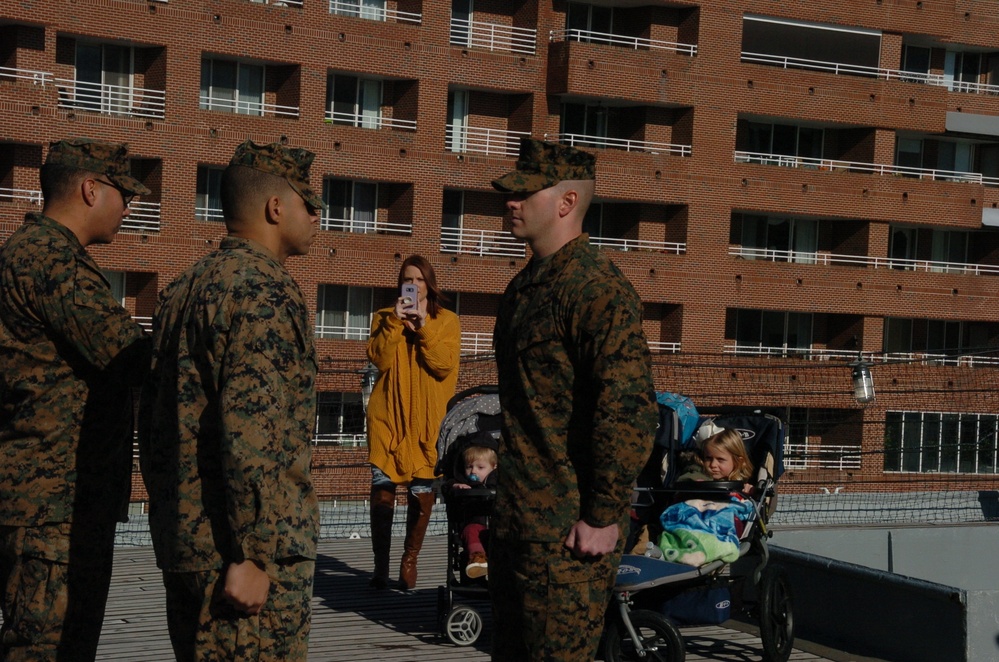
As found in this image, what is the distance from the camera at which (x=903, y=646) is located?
8547 millimetres

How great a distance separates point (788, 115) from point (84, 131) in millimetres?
21872

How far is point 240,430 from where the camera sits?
4562 mm

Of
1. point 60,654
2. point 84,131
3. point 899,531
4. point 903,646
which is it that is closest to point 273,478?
point 60,654

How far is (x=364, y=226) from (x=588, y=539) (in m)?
40.7

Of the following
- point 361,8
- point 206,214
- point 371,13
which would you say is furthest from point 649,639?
point 371,13

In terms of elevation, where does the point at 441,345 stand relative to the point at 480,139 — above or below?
below

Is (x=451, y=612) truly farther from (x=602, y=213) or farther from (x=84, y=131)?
(x=602, y=213)

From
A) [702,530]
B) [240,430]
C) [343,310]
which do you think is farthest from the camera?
[343,310]

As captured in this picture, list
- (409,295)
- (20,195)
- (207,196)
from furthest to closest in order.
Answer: (207,196) → (20,195) → (409,295)

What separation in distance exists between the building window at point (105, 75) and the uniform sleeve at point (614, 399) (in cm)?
3844

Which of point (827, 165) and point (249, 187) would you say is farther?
point (827, 165)

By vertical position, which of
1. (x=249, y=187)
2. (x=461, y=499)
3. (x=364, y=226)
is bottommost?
(x=461, y=499)

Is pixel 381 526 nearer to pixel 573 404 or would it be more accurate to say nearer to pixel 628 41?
pixel 573 404

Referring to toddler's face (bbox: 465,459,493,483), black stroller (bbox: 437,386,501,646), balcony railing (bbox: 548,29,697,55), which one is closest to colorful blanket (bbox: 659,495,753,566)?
black stroller (bbox: 437,386,501,646)
